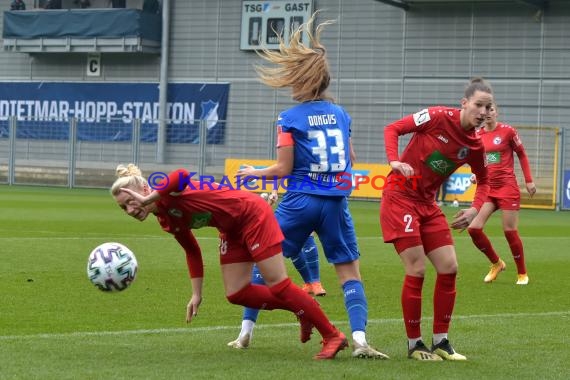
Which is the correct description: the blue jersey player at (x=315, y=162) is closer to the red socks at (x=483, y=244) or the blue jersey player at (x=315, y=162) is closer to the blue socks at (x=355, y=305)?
the blue socks at (x=355, y=305)

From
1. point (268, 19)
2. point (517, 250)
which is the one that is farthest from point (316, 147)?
point (268, 19)

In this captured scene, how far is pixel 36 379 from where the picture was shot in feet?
21.8

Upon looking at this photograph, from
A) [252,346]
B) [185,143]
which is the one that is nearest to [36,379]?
[252,346]

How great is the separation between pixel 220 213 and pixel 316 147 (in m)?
0.87

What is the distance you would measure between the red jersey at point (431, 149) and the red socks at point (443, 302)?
57 centimetres

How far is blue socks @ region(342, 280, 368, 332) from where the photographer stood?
25.8 feet

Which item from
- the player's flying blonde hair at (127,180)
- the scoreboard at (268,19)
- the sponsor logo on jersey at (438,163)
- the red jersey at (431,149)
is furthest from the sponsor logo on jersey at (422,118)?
the scoreboard at (268,19)

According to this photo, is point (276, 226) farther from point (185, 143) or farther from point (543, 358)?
point (185, 143)

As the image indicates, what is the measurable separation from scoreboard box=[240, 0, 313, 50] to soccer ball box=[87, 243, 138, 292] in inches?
1264

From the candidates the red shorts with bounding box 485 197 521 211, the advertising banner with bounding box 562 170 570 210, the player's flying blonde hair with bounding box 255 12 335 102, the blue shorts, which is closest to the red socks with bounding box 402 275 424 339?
the blue shorts

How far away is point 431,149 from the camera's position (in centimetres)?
812

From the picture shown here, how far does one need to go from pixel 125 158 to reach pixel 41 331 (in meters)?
32.3

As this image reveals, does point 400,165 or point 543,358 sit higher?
point 400,165

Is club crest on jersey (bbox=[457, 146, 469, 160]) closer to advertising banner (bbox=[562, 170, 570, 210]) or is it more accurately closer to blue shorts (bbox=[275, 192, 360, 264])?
blue shorts (bbox=[275, 192, 360, 264])
